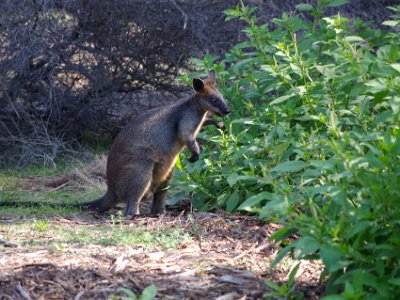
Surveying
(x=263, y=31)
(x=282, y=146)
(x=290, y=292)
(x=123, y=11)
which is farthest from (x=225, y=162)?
(x=123, y=11)

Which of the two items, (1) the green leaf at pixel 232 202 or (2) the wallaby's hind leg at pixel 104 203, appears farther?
(2) the wallaby's hind leg at pixel 104 203

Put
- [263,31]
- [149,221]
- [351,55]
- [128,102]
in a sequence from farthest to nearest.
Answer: [128,102] < [263,31] < [149,221] < [351,55]

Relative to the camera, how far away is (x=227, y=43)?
11.7 meters

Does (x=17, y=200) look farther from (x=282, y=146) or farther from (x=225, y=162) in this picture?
(x=282, y=146)

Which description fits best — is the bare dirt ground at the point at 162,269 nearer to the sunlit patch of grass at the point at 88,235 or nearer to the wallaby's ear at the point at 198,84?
the sunlit patch of grass at the point at 88,235

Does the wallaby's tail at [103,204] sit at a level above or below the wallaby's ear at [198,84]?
below

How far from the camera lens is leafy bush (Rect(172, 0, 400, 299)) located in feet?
13.3

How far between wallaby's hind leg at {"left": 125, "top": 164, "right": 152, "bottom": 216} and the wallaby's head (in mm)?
940

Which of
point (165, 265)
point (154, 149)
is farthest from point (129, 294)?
point (154, 149)

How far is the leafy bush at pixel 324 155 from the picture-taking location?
4.05m

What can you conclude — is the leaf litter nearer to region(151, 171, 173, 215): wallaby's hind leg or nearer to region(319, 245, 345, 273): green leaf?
region(319, 245, 345, 273): green leaf

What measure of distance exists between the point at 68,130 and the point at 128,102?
3.14 ft

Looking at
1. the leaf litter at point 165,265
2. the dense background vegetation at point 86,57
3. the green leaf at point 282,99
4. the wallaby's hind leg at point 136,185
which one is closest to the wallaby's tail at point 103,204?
the wallaby's hind leg at point 136,185

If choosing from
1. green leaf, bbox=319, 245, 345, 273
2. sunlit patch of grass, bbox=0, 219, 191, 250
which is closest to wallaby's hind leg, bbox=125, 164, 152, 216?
sunlit patch of grass, bbox=0, 219, 191, 250
